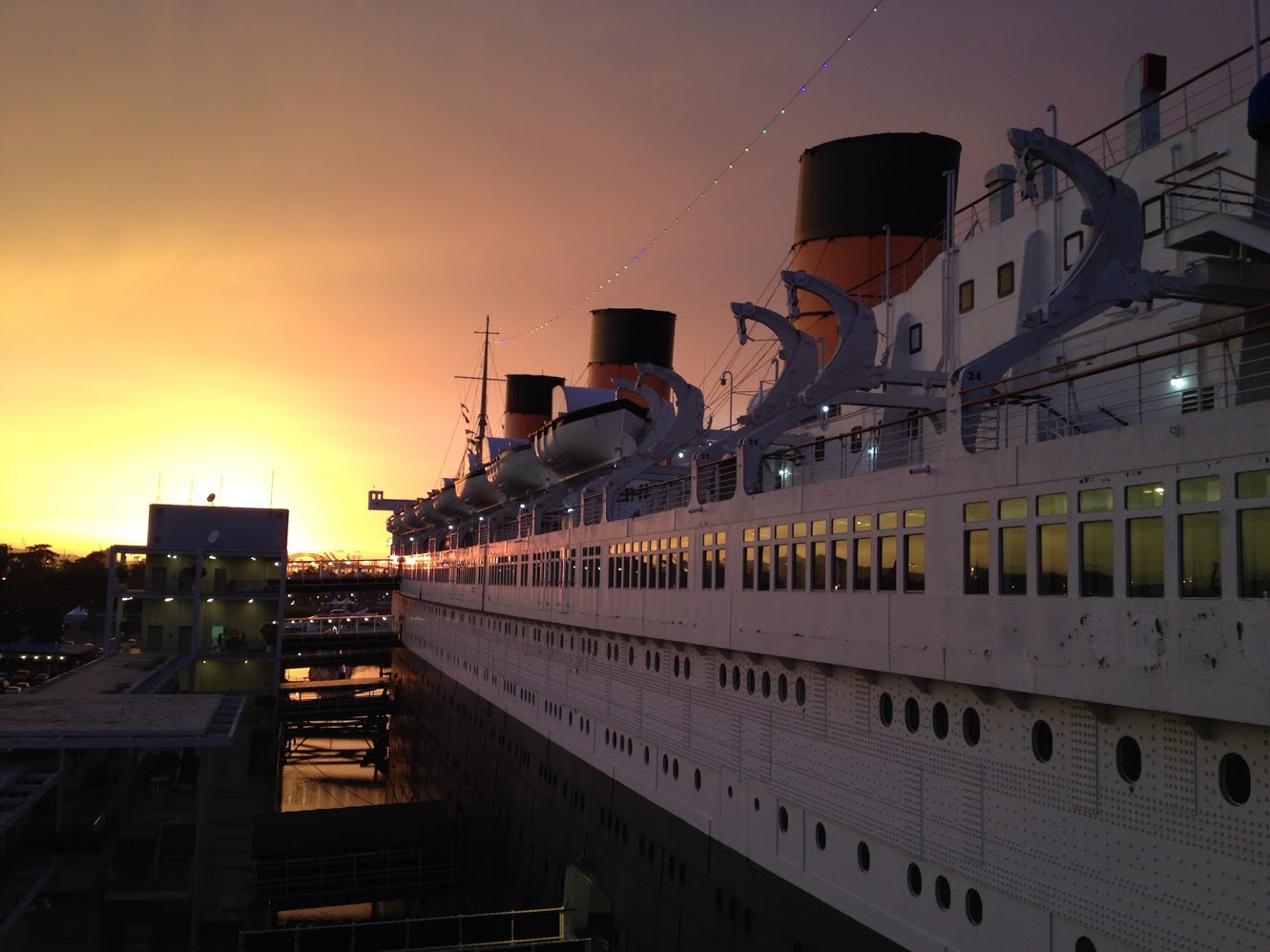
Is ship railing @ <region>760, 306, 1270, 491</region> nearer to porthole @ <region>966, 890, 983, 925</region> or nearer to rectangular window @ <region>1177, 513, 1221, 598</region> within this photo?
rectangular window @ <region>1177, 513, 1221, 598</region>

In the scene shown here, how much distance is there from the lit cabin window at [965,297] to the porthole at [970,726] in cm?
1067

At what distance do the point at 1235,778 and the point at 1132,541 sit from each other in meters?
2.17

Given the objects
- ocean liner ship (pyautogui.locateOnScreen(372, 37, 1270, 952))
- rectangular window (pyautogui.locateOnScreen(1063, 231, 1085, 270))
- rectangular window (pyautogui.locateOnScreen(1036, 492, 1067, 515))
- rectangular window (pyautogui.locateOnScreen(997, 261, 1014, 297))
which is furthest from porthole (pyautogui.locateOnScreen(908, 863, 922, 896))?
rectangular window (pyautogui.locateOnScreen(997, 261, 1014, 297))

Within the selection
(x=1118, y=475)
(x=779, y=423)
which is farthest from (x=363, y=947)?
(x=1118, y=475)

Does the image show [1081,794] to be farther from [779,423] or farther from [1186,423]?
[779,423]

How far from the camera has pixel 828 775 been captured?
14.8 meters

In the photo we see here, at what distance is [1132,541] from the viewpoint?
985 cm

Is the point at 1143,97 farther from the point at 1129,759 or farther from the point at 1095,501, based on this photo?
the point at 1129,759

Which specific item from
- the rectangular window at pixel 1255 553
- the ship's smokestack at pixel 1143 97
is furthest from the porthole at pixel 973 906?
the ship's smokestack at pixel 1143 97

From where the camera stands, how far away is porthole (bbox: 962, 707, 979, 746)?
12.0 meters

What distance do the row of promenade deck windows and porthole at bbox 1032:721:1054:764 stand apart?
139 cm

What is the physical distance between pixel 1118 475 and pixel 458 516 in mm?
56475

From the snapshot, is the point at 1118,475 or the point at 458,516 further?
the point at 458,516

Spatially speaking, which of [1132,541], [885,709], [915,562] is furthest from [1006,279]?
[1132,541]
